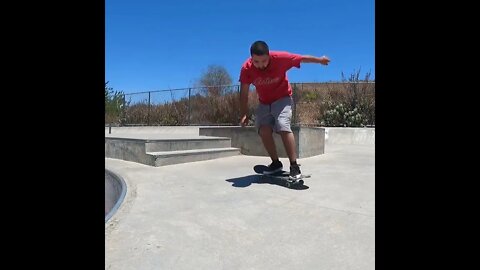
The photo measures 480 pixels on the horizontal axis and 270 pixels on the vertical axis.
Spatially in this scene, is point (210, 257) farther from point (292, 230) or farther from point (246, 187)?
point (246, 187)

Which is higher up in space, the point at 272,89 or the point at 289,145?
the point at 272,89

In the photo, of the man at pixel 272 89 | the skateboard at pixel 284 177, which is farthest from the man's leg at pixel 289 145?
the skateboard at pixel 284 177

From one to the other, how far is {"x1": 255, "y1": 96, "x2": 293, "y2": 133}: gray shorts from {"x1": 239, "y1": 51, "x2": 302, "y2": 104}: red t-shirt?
68 millimetres

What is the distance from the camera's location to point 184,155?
525 cm

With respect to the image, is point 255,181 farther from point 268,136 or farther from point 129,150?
point 129,150

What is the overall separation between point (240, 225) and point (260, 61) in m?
1.91

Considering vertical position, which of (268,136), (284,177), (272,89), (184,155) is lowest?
(284,177)

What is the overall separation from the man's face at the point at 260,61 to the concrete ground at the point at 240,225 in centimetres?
123

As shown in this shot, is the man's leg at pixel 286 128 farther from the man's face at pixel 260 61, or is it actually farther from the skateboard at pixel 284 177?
the man's face at pixel 260 61

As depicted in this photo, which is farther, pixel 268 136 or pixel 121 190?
pixel 268 136

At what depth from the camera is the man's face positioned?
11.7ft

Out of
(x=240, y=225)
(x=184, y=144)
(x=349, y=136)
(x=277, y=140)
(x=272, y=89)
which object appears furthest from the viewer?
(x=349, y=136)

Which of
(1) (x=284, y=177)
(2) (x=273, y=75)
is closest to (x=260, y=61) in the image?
(2) (x=273, y=75)
